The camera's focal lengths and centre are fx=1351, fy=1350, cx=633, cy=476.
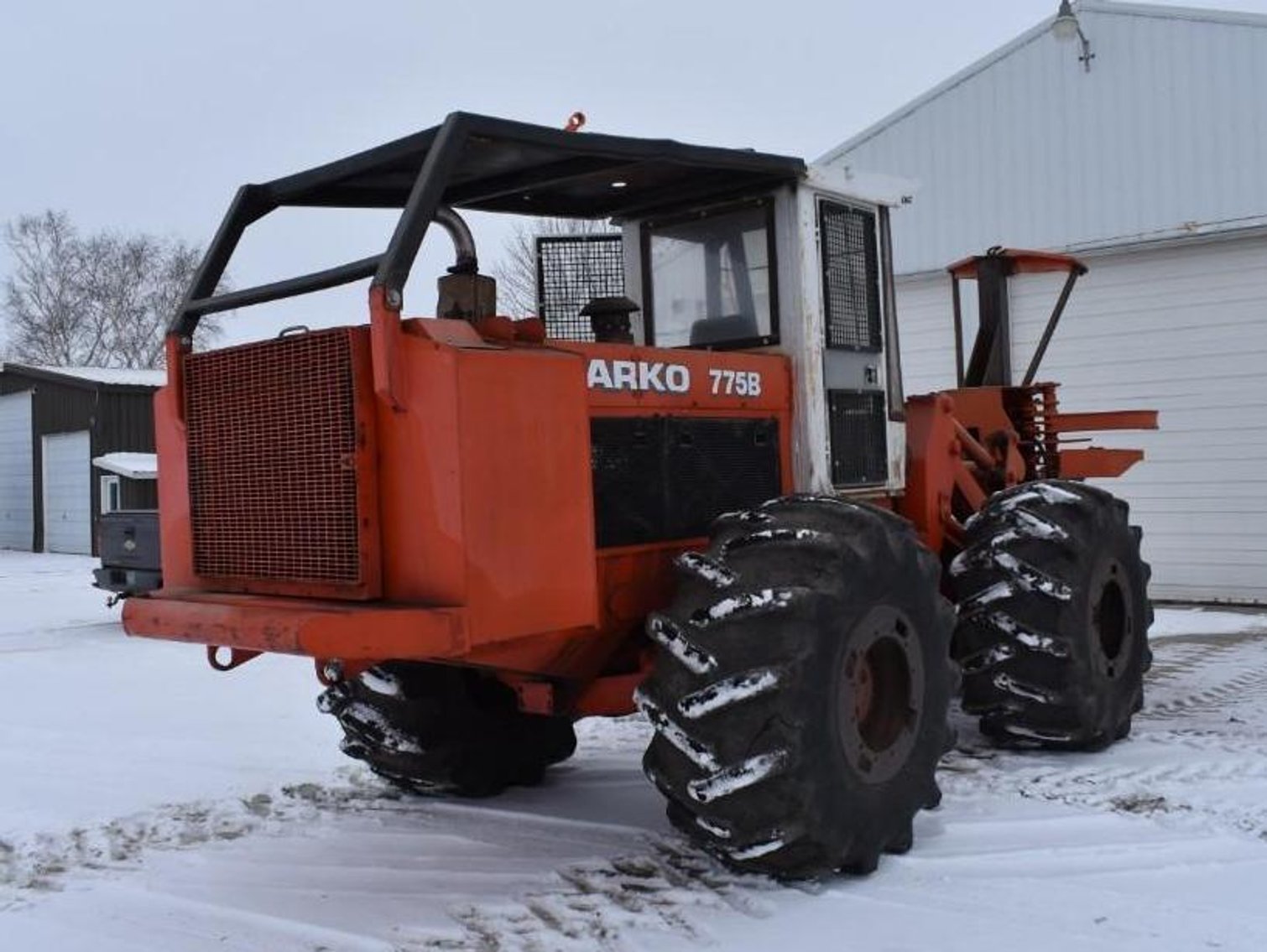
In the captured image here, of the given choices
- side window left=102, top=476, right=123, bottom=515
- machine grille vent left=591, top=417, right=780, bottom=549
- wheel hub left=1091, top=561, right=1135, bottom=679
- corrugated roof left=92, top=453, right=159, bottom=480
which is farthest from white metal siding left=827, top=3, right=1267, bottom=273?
side window left=102, top=476, right=123, bottom=515

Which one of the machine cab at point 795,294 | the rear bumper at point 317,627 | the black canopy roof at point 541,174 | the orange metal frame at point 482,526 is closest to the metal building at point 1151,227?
the machine cab at point 795,294

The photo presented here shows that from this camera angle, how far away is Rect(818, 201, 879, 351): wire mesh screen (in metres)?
5.93

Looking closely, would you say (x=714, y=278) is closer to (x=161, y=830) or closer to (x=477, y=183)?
(x=477, y=183)

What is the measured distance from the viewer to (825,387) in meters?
5.86

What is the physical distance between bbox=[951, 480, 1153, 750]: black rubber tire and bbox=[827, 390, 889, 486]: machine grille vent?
2.26ft

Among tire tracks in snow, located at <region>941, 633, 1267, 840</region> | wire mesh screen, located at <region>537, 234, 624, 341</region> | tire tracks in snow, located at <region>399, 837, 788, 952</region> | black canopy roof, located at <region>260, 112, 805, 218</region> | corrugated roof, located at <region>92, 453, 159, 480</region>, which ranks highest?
black canopy roof, located at <region>260, 112, 805, 218</region>

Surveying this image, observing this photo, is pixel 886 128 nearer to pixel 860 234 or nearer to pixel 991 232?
pixel 991 232

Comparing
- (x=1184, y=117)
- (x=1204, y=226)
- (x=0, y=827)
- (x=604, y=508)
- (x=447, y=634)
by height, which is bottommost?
(x=0, y=827)

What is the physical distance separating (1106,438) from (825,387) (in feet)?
26.8

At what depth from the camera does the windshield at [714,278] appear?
5922 mm

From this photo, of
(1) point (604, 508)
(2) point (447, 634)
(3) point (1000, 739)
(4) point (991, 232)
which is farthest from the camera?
(4) point (991, 232)

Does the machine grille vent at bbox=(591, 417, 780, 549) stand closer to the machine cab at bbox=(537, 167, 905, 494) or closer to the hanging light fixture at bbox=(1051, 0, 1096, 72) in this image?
the machine cab at bbox=(537, 167, 905, 494)

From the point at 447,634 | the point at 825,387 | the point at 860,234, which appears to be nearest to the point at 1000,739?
the point at 825,387

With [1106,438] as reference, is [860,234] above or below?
above
